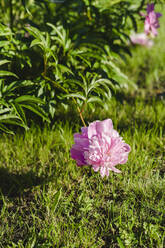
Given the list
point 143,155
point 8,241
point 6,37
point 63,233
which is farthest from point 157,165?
point 6,37

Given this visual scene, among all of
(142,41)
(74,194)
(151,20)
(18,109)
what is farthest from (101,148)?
(142,41)

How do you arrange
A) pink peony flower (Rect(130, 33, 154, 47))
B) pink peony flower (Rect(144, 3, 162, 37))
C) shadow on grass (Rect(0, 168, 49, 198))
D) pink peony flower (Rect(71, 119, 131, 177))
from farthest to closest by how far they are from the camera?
pink peony flower (Rect(130, 33, 154, 47)) < pink peony flower (Rect(144, 3, 162, 37)) < shadow on grass (Rect(0, 168, 49, 198)) < pink peony flower (Rect(71, 119, 131, 177))

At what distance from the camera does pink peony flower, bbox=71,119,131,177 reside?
1.28 m

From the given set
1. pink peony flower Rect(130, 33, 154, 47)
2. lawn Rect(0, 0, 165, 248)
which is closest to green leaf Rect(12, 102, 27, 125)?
lawn Rect(0, 0, 165, 248)

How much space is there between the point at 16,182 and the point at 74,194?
0.34 m

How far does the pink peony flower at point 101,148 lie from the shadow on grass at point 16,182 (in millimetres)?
353

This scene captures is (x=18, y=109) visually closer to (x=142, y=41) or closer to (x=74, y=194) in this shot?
(x=74, y=194)

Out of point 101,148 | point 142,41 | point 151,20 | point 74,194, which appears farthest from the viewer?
point 142,41

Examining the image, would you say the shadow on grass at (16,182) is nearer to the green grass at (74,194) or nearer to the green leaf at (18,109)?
the green grass at (74,194)

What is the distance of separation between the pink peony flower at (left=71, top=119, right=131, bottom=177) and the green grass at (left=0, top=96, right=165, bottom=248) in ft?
0.73

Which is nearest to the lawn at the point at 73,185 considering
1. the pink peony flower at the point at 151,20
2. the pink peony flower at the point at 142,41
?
the pink peony flower at the point at 151,20

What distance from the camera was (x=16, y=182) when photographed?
160cm

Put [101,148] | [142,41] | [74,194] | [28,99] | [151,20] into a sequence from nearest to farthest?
[101,148]
[74,194]
[28,99]
[151,20]
[142,41]

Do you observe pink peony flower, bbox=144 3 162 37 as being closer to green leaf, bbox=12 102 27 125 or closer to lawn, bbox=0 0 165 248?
lawn, bbox=0 0 165 248
